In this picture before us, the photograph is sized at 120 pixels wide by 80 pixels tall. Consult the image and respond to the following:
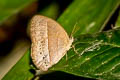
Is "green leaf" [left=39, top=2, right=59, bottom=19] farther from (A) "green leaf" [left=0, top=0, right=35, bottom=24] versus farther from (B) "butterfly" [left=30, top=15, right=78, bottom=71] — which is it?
(B) "butterfly" [left=30, top=15, right=78, bottom=71]

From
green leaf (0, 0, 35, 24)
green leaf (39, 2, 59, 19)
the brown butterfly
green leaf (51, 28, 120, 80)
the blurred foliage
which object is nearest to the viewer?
green leaf (51, 28, 120, 80)

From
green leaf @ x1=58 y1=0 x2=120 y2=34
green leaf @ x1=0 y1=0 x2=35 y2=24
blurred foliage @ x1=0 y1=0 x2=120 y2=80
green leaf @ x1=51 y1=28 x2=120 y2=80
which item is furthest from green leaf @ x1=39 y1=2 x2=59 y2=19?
green leaf @ x1=51 y1=28 x2=120 y2=80

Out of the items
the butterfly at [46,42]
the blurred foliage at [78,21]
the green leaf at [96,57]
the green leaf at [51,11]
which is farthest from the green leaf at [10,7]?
the green leaf at [96,57]

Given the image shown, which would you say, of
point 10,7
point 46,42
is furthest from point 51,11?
point 46,42

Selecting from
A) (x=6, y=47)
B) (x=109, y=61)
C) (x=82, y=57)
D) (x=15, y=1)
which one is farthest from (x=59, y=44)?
(x=6, y=47)

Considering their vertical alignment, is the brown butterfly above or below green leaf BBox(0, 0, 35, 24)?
below

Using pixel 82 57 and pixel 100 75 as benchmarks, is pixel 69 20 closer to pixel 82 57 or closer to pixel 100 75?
pixel 82 57
